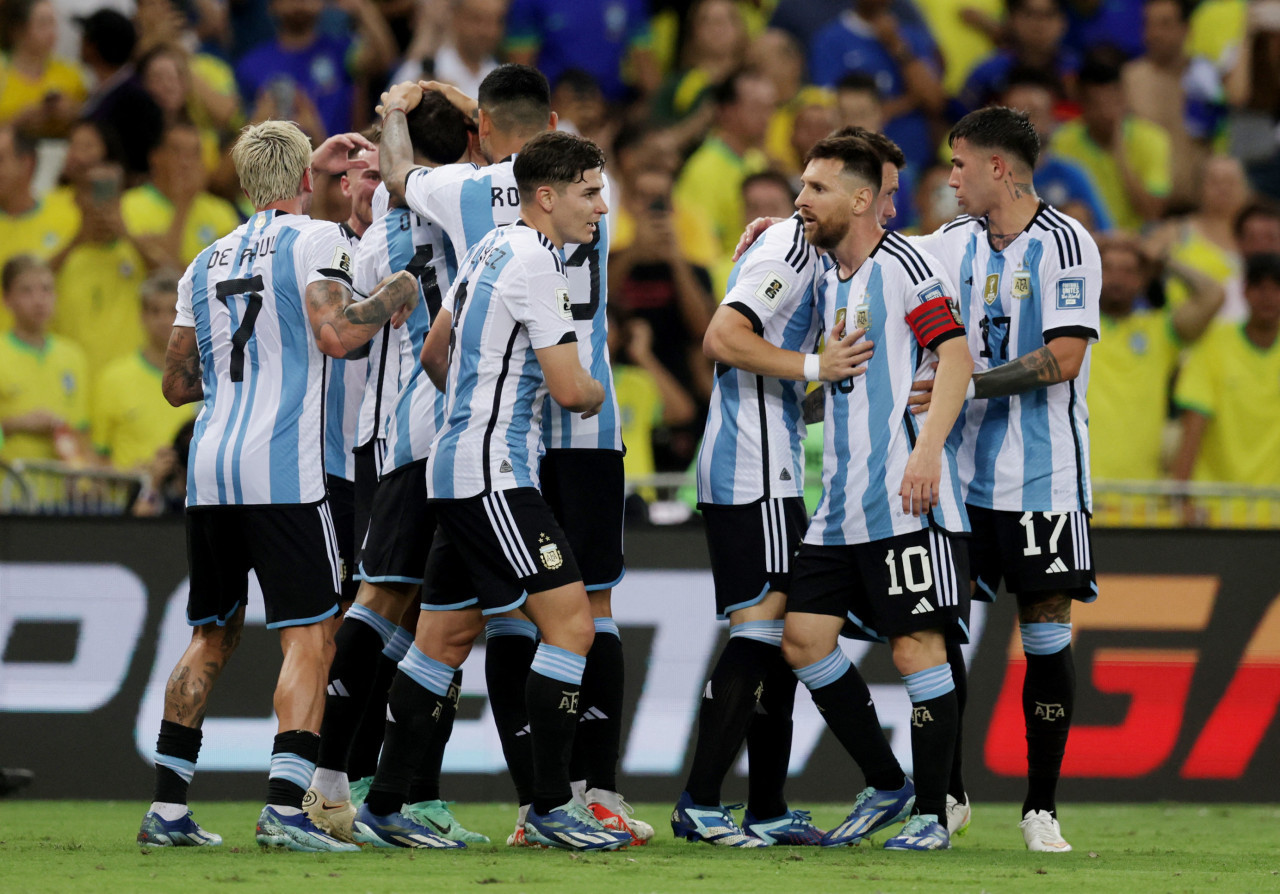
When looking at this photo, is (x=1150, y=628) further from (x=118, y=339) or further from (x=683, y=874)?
(x=118, y=339)

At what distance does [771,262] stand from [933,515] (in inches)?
45.1

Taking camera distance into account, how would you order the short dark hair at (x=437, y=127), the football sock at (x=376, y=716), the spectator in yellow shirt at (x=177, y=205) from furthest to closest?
the spectator in yellow shirt at (x=177, y=205), the short dark hair at (x=437, y=127), the football sock at (x=376, y=716)

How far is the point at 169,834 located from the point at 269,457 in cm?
147

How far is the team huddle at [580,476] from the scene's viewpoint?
5.80 metres

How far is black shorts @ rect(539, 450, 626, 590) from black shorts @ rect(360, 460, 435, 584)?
0.47 metres

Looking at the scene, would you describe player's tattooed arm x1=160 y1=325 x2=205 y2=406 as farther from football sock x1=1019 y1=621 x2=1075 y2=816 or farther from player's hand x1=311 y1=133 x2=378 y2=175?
football sock x1=1019 y1=621 x2=1075 y2=816

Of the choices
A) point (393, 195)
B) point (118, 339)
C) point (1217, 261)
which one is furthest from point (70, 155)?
point (1217, 261)

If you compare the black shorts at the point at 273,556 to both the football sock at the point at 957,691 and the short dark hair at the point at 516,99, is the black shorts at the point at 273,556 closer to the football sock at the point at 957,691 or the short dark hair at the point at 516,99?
the short dark hair at the point at 516,99

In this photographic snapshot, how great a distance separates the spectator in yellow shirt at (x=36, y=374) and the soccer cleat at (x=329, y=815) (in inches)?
184

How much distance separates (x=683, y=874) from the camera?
17.2 feet

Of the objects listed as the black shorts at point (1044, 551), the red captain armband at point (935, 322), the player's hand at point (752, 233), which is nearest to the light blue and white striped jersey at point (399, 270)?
the player's hand at point (752, 233)

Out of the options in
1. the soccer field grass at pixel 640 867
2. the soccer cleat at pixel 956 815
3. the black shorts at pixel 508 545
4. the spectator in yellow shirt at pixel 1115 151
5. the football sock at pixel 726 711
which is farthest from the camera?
the spectator in yellow shirt at pixel 1115 151

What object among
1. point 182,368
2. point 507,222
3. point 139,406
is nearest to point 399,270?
point 507,222

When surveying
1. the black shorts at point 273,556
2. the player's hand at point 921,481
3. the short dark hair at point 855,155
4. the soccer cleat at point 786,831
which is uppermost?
the short dark hair at point 855,155
